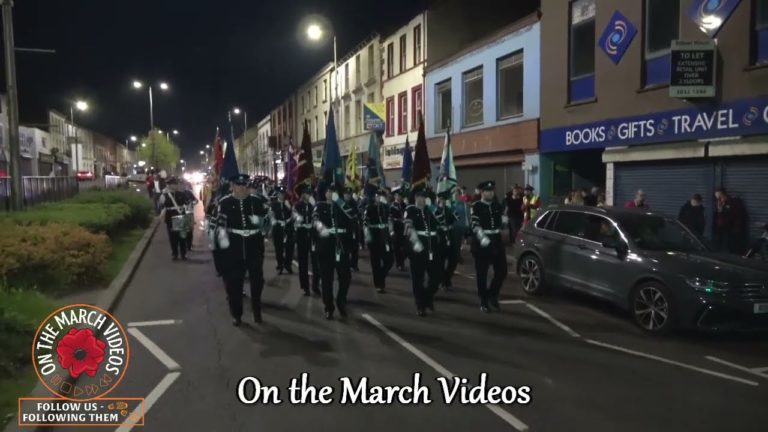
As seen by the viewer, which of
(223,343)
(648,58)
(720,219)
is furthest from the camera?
(648,58)

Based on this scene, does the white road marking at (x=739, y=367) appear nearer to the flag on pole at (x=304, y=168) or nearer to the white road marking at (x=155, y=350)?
the white road marking at (x=155, y=350)

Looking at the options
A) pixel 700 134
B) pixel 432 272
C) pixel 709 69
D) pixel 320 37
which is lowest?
pixel 432 272

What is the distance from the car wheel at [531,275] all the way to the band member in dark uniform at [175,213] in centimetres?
814

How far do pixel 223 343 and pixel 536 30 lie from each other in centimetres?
1562

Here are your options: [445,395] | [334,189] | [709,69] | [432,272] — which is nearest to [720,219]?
[709,69]

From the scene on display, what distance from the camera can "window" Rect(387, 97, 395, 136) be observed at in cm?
3065

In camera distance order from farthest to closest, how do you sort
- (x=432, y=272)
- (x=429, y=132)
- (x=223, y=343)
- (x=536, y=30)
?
(x=429, y=132) < (x=536, y=30) < (x=432, y=272) < (x=223, y=343)

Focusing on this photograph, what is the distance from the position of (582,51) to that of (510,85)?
3.70m

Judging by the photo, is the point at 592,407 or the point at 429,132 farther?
the point at 429,132

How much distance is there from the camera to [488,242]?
8938mm

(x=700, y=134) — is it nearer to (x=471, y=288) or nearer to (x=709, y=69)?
(x=709, y=69)

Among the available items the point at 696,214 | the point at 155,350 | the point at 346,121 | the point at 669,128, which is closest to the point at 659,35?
the point at 669,128

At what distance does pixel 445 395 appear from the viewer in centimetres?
565

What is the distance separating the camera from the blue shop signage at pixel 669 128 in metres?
12.6
